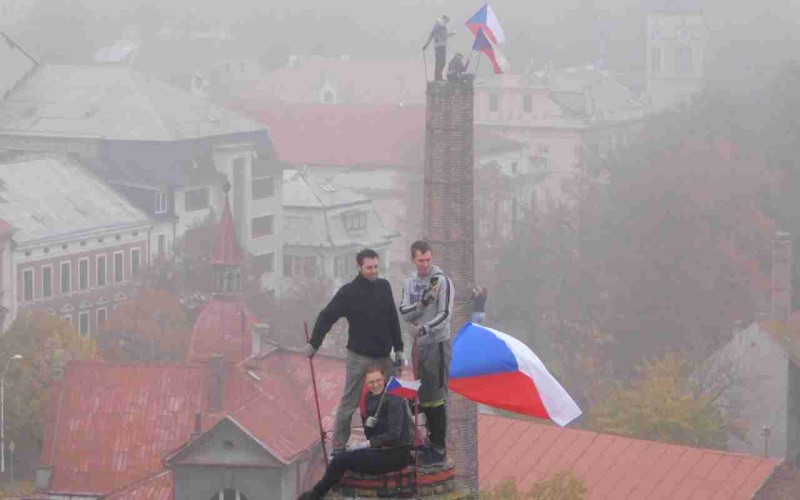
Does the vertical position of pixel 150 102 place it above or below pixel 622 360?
above

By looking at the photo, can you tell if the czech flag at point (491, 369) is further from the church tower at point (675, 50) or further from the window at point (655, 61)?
the window at point (655, 61)

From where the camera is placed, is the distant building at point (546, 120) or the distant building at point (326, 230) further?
the distant building at point (546, 120)

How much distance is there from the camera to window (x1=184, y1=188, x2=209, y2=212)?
8269 cm

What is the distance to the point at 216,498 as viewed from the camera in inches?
1770

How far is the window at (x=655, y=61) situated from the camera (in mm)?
128625

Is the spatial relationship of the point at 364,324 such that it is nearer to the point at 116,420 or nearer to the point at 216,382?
the point at 216,382

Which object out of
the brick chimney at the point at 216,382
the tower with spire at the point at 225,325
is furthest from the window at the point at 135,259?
the brick chimney at the point at 216,382

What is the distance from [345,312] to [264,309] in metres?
56.6

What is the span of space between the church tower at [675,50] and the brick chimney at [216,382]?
3065 inches

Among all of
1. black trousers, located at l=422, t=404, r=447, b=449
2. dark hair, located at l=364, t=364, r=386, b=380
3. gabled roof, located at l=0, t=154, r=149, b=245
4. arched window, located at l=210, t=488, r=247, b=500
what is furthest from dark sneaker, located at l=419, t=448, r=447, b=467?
gabled roof, located at l=0, t=154, r=149, b=245

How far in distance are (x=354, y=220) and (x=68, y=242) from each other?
1896cm

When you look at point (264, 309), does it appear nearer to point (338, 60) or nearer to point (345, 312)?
point (345, 312)

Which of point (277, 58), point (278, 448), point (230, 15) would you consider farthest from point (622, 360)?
point (230, 15)

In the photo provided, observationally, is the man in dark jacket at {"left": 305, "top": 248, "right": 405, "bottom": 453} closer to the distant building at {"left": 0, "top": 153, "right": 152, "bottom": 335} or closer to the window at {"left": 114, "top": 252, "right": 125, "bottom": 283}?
the distant building at {"left": 0, "top": 153, "right": 152, "bottom": 335}
